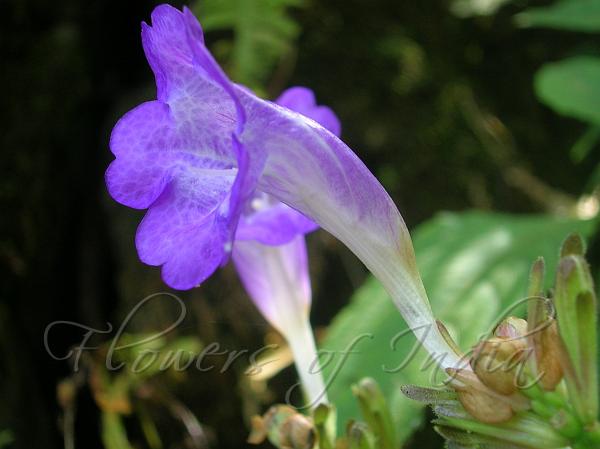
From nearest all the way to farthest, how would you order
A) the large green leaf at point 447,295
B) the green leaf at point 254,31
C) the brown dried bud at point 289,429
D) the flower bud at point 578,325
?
1. the flower bud at point 578,325
2. the brown dried bud at point 289,429
3. the large green leaf at point 447,295
4. the green leaf at point 254,31

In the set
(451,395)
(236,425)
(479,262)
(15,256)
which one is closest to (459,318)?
(479,262)

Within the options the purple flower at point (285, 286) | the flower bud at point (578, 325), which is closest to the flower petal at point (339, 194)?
the flower bud at point (578, 325)

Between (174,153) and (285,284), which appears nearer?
(174,153)

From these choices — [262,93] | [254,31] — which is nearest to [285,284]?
[262,93]

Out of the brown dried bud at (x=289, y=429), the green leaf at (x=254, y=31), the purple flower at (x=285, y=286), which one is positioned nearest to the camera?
the brown dried bud at (x=289, y=429)

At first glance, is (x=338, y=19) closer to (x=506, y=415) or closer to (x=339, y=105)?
(x=339, y=105)

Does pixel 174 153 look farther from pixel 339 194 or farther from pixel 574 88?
pixel 574 88

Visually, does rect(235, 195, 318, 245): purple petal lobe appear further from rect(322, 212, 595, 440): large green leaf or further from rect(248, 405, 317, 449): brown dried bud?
rect(322, 212, 595, 440): large green leaf

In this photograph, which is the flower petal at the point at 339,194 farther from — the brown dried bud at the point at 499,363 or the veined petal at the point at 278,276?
the veined petal at the point at 278,276
